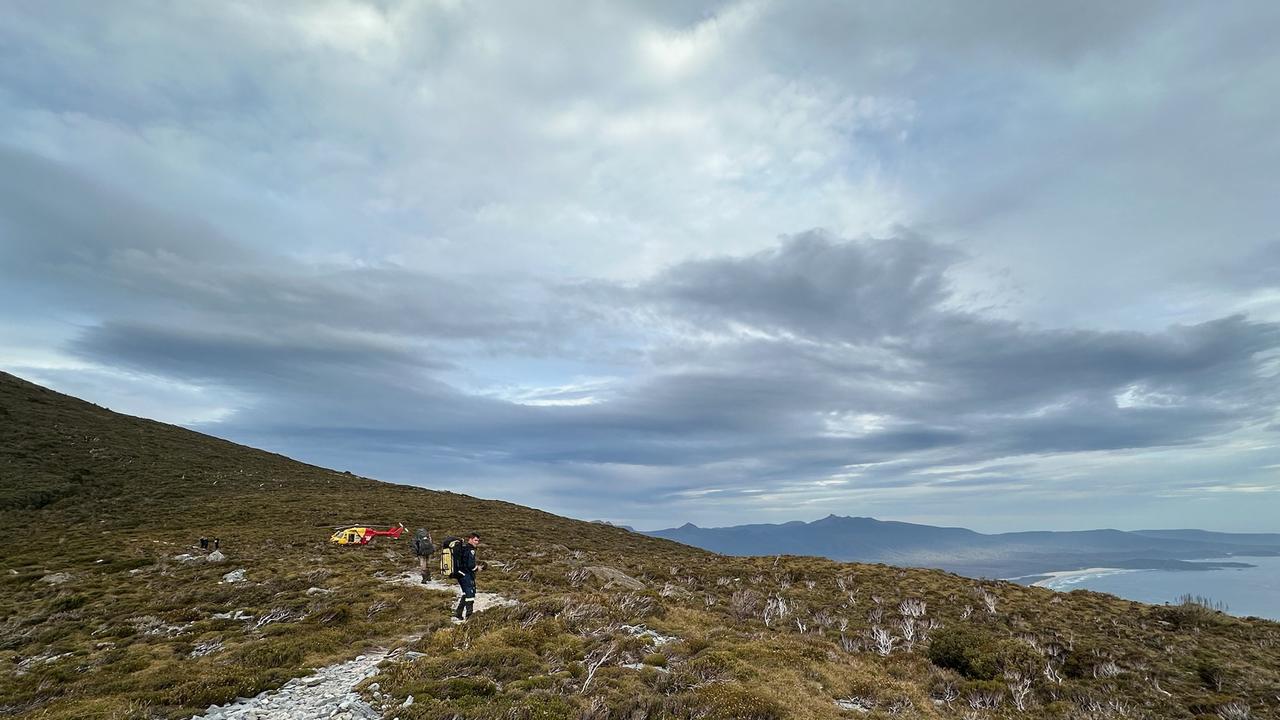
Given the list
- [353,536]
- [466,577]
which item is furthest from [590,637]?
[353,536]

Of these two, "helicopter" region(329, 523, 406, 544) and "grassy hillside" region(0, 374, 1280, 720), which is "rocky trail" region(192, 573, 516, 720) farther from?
"helicopter" region(329, 523, 406, 544)

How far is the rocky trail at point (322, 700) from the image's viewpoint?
10906 mm

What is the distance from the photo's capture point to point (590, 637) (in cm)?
1705

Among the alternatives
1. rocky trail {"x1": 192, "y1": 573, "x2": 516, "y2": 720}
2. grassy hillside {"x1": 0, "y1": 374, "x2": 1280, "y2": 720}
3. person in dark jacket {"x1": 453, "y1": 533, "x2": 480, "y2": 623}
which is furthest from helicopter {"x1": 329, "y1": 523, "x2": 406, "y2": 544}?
rocky trail {"x1": 192, "y1": 573, "x2": 516, "y2": 720}

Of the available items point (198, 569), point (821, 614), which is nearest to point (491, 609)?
point (821, 614)

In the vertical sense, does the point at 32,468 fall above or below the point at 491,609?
above

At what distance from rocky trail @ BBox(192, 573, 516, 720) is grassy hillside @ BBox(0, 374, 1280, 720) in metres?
0.45

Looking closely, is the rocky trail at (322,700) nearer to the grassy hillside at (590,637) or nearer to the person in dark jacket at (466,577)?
the grassy hillside at (590,637)

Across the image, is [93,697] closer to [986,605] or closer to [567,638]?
[567,638]

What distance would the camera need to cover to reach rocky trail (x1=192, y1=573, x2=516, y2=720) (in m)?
10.9

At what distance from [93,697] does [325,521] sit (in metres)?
37.5

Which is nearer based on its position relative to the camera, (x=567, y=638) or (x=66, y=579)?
(x=567, y=638)

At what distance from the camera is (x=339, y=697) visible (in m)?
11.9

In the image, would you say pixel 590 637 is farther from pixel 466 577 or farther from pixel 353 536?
pixel 353 536
